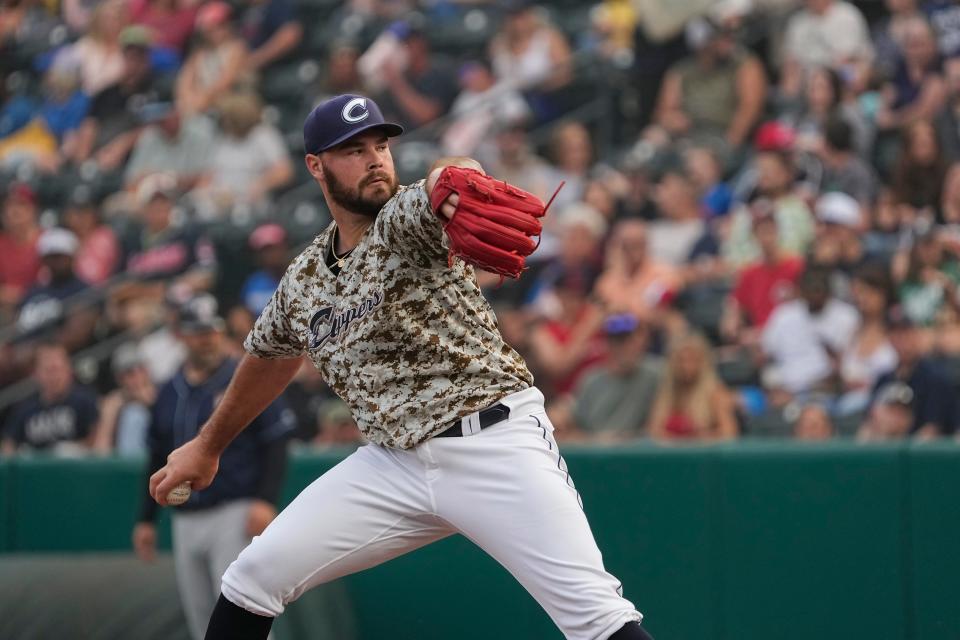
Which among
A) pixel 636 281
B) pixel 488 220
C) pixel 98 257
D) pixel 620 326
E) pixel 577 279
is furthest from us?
pixel 98 257

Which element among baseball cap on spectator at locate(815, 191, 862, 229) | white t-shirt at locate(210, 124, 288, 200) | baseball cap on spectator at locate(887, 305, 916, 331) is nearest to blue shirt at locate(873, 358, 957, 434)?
baseball cap on spectator at locate(887, 305, 916, 331)

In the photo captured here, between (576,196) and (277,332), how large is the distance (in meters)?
5.81

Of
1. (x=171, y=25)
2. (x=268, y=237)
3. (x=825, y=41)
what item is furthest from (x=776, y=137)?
(x=171, y=25)

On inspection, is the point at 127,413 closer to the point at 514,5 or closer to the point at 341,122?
the point at 514,5

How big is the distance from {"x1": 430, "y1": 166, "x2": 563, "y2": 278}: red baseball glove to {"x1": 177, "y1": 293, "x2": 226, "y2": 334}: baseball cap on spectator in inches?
127

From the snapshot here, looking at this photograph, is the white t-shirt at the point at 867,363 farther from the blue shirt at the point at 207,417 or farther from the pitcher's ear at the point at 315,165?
the pitcher's ear at the point at 315,165

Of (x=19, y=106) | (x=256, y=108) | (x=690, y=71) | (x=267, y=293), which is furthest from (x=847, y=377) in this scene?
(x=19, y=106)

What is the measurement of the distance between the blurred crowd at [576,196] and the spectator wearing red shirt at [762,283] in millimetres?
17

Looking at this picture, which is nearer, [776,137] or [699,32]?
[776,137]

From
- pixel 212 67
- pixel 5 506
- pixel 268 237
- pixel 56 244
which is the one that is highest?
pixel 212 67

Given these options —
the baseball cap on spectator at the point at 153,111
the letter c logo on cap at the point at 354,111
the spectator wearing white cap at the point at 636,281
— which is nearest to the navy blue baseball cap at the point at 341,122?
the letter c logo on cap at the point at 354,111

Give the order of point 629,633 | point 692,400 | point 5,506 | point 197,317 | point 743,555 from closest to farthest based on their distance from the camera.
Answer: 1. point 629,633
2. point 743,555
3. point 197,317
4. point 692,400
5. point 5,506

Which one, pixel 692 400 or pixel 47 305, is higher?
pixel 47 305

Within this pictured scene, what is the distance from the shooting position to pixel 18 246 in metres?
11.5
